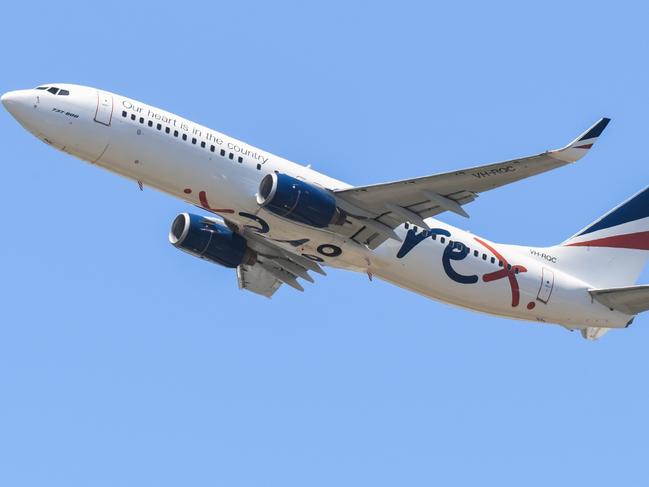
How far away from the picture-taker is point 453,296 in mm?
53844

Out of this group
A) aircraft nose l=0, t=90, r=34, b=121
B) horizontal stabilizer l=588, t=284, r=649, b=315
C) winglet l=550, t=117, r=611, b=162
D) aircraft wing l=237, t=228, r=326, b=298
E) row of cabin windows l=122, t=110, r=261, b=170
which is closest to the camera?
winglet l=550, t=117, r=611, b=162

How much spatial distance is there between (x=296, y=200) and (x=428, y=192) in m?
5.33

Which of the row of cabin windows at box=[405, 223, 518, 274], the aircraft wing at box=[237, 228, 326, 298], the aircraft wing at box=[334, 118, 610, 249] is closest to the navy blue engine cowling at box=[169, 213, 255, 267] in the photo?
the aircraft wing at box=[237, 228, 326, 298]

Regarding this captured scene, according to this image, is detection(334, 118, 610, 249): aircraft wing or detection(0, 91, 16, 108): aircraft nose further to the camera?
detection(0, 91, 16, 108): aircraft nose

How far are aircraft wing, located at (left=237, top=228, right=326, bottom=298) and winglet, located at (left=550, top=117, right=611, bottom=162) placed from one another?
15273 mm

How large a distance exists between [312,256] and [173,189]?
22.8 feet

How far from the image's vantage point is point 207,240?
180 ft

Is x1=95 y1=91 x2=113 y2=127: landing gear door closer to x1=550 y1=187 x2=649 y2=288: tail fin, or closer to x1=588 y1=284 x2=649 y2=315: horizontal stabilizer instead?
x1=550 y1=187 x2=649 y2=288: tail fin

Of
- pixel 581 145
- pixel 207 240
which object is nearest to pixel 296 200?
pixel 207 240

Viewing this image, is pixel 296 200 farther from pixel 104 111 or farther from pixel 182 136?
pixel 104 111

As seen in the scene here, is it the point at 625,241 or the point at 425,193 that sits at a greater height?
the point at 625,241

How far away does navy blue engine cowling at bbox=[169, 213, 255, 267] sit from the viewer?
2163 inches

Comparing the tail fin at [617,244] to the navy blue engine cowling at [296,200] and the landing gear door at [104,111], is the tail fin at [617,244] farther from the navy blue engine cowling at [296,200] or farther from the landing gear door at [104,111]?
the landing gear door at [104,111]

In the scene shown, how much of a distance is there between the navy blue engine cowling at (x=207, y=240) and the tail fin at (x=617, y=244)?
15.1 meters
